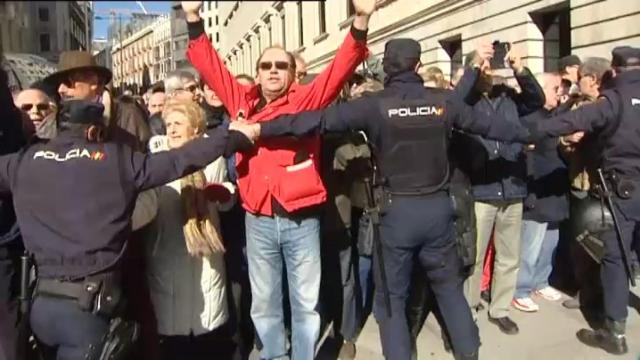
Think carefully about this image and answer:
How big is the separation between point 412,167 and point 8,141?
2.01 m

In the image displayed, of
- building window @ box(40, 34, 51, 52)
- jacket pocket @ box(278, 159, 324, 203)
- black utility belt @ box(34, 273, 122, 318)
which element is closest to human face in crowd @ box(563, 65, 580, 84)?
jacket pocket @ box(278, 159, 324, 203)

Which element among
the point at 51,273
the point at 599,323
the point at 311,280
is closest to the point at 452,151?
the point at 311,280

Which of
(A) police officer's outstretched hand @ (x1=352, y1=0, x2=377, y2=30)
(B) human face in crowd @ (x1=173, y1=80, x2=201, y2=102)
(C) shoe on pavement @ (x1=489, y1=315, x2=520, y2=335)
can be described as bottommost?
(C) shoe on pavement @ (x1=489, y1=315, x2=520, y2=335)

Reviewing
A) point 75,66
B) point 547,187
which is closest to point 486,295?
point 547,187

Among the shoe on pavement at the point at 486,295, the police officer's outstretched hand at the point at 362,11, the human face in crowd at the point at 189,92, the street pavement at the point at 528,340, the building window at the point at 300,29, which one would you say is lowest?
the street pavement at the point at 528,340

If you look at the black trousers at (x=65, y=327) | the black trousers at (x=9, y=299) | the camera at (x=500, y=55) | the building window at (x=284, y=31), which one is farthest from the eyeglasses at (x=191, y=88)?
the camera at (x=500, y=55)

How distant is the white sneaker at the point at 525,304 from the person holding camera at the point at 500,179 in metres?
0.37

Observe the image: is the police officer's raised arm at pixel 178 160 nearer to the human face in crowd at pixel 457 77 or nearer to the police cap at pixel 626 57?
the human face in crowd at pixel 457 77

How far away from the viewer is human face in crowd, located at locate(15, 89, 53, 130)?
383cm

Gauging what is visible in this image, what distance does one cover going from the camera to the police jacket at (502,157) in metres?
4.70

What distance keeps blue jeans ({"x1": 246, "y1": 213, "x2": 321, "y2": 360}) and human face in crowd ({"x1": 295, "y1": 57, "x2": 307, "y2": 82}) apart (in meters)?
0.78

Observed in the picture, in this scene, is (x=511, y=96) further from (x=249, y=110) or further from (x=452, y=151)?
(x=249, y=110)

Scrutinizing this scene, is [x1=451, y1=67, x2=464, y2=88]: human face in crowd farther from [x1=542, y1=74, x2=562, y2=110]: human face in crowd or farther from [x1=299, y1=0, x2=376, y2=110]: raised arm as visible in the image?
[x1=299, y1=0, x2=376, y2=110]: raised arm

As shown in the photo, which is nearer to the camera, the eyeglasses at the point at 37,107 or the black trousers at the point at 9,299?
the black trousers at the point at 9,299
